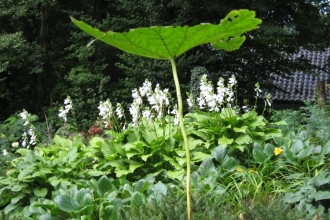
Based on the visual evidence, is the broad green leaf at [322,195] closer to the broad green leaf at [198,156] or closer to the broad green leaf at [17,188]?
the broad green leaf at [198,156]

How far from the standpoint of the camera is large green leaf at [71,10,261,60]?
1.75 metres

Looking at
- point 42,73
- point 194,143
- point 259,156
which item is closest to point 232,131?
point 194,143

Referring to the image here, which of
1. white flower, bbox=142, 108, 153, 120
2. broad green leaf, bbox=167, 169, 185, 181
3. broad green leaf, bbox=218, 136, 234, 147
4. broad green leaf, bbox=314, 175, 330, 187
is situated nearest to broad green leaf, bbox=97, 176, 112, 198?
broad green leaf, bbox=167, 169, 185, 181

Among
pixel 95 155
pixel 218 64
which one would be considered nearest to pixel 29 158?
pixel 95 155

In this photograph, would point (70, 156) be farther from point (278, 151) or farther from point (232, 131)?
point (278, 151)

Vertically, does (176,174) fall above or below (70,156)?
below

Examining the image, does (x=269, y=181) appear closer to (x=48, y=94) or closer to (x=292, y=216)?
(x=292, y=216)

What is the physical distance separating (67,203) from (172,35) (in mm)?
1711

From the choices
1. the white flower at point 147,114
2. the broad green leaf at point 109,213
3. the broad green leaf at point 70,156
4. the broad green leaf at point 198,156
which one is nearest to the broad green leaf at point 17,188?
the broad green leaf at point 70,156

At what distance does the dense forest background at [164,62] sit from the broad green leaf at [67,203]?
7066mm

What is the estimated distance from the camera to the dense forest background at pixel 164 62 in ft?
36.1

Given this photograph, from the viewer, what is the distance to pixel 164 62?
36.2ft

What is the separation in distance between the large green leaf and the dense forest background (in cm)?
814

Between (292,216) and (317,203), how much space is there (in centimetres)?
97
